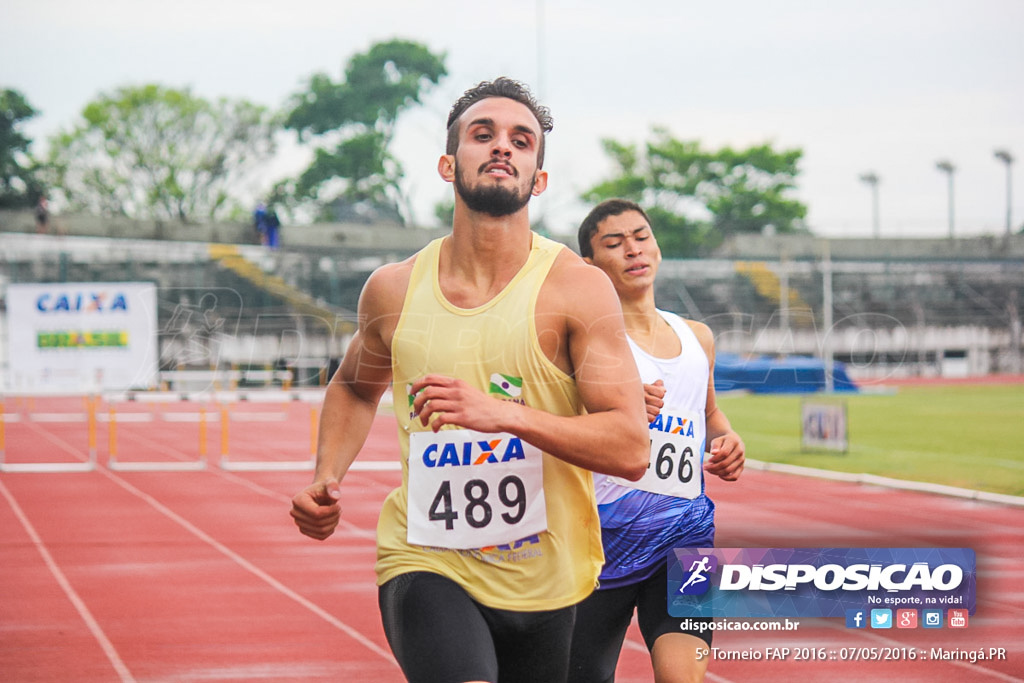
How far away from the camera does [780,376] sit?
109 ft

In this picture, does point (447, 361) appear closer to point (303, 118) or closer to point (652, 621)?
point (652, 621)

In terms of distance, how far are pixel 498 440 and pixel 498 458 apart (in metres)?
0.04

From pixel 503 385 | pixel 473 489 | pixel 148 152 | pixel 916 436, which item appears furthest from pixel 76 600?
pixel 148 152

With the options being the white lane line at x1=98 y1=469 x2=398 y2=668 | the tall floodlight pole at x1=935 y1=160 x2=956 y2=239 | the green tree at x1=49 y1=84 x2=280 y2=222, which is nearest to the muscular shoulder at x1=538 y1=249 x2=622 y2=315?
the white lane line at x1=98 y1=469 x2=398 y2=668

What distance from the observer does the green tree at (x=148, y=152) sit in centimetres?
4884

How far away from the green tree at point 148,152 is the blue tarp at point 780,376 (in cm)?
2443

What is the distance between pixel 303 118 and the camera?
53.7 metres

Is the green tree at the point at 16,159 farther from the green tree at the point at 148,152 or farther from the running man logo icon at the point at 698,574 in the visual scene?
the running man logo icon at the point at 698,574

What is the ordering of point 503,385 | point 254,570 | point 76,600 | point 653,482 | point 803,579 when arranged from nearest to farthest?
point 503,385
point 803,579
point 653,482
point 76,600
point 254,570

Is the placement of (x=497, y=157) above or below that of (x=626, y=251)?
above

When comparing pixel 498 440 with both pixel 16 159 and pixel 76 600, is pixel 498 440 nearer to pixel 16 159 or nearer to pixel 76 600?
pixel 76 600

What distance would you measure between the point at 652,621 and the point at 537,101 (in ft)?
5.31

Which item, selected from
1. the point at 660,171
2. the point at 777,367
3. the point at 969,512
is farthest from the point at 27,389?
the point at 660,171

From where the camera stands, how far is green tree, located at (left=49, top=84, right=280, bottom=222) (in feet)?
160
